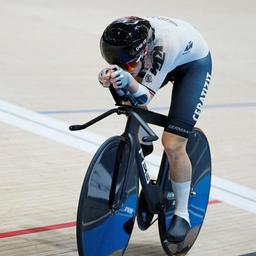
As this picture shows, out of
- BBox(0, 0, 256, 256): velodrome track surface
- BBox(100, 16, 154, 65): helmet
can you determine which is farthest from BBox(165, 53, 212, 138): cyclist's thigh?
BBox(0, 0, 256, 256): velodrome track surface

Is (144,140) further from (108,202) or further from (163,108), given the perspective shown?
(163,108)

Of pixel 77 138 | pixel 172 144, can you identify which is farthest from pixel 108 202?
pixel 77 138

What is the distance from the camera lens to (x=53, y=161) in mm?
5684

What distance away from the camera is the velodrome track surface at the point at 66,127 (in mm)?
4438

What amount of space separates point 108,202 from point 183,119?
1.87 ft

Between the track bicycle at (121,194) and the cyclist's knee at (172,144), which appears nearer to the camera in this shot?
the track bicycle at (121,194)

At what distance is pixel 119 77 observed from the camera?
3389mm

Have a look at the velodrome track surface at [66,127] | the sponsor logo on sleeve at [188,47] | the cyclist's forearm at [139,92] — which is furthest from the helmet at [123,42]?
the velodrome track surface at [66,127]

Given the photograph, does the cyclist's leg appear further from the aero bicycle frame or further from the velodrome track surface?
the velodrome track surface

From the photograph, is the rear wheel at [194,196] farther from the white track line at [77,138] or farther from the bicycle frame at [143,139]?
the white track line at [77,138]

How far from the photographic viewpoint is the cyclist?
3.59m

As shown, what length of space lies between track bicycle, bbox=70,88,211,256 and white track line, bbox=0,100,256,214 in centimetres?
106

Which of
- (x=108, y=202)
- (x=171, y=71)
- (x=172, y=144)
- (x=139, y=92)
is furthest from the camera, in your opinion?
(x=171, y=71)

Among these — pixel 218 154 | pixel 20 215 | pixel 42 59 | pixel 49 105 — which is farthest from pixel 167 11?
pixel 20 215
